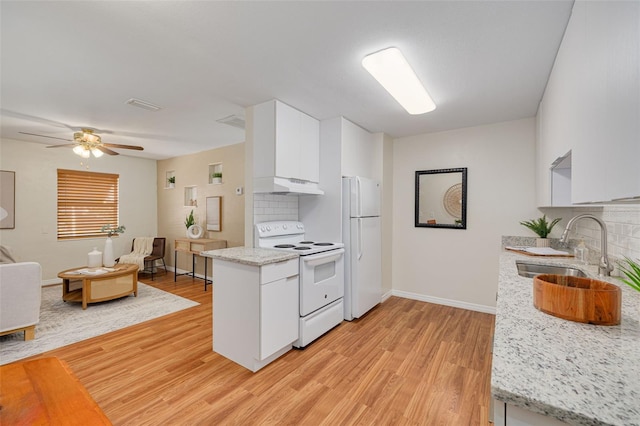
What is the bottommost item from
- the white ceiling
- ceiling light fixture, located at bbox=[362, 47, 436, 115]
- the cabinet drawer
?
the cabinet drawer

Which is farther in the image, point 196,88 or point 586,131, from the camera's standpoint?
point 196,88

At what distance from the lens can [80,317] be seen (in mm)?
3332

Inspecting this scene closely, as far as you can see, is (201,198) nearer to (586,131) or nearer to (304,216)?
(304,216)

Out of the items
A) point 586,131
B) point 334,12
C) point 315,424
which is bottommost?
point 315,424

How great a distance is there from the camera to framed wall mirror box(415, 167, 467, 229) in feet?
12.0

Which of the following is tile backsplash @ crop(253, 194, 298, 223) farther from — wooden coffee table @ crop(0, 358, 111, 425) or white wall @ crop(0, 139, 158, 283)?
white wall @ crop(0, 139, 158, 283)

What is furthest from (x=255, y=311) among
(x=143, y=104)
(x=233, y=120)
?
(x=143, y=104)

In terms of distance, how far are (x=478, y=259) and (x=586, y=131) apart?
9.45ft

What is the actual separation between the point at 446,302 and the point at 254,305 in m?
2.81

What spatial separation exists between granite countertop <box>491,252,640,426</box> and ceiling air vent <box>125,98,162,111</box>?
3485 millimetres

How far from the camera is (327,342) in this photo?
2719mm

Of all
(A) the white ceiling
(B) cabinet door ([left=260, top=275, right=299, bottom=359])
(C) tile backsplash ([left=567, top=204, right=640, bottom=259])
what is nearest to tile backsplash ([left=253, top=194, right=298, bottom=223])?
(B) cabinet door ([left=260, top=275, right=299, bottom=359])

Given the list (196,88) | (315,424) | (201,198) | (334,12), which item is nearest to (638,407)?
(315,424)

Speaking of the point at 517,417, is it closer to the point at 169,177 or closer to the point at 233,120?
the point at 233,120
